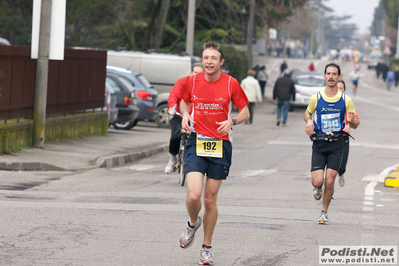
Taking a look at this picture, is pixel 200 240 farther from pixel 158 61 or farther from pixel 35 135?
pixel 158 61

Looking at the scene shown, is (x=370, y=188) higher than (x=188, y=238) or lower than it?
lower

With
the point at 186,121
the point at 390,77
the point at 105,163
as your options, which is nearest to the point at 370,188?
the point at 105,163

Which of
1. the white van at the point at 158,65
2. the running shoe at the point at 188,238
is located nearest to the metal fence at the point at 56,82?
the white van at the point at 158,65

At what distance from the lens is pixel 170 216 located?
31.9ft

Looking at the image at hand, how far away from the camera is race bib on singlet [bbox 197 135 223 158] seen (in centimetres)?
736

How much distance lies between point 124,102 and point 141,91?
1.29 metres

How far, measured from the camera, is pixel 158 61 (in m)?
27.0

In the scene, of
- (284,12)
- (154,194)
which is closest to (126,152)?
(154,194)

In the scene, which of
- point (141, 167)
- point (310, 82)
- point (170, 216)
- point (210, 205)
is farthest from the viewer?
point (310, 82)

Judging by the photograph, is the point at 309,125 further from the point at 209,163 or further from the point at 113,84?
the point at 113,84

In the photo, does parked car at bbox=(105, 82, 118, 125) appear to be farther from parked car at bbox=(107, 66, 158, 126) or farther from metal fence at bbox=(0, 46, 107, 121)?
parked car at bbox=(107, 66, 158, 126)

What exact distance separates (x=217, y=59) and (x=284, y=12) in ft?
125

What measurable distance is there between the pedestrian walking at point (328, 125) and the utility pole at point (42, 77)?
26.6 ft

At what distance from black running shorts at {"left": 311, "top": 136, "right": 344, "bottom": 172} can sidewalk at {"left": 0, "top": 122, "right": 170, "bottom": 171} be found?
6080 millimetres
